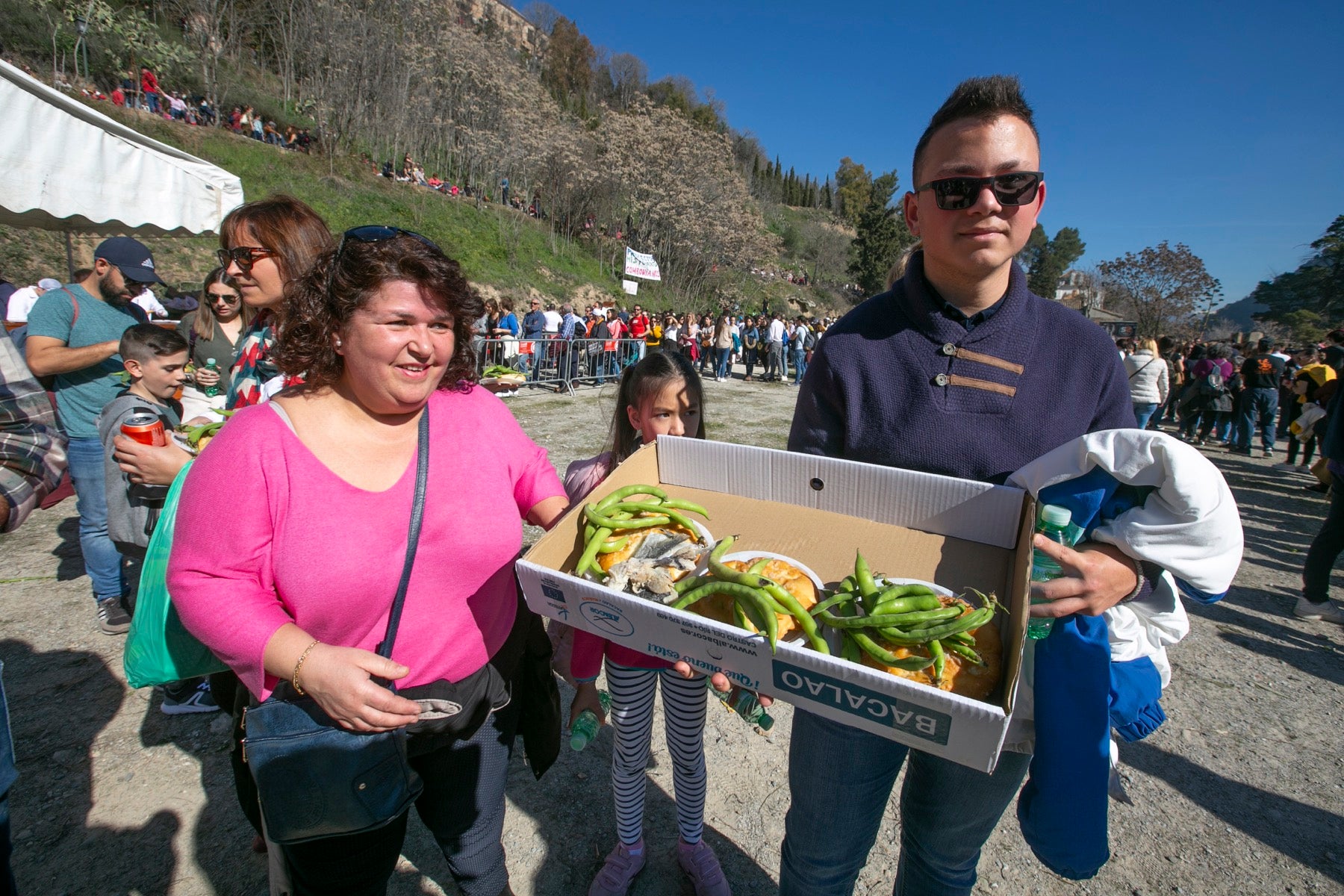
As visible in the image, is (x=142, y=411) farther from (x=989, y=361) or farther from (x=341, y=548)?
(x=989, y=361)

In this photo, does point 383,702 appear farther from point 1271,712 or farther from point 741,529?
point 1271,712

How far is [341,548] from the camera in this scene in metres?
1.58

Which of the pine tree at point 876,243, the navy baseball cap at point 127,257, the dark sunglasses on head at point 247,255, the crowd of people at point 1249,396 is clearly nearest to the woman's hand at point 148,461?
the dark sunglasses on head at point 247,255

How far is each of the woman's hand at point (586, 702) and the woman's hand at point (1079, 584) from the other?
1.91 metres

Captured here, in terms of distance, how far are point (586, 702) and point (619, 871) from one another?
2.45ft

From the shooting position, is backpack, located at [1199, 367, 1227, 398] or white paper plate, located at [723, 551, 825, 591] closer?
white paper plate, located at [723, 551, 825, 591]

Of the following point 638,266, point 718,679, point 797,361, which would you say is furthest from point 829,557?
point 638,266

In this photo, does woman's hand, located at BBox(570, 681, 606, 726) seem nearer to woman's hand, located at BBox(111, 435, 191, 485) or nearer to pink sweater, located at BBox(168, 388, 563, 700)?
pink sweater, located at BBox(168, 388, 563, 700)

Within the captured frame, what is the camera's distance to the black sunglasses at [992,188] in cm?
159

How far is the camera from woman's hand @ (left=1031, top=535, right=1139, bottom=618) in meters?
1.37

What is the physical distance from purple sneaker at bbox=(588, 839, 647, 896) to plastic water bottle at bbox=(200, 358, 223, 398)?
342 cm

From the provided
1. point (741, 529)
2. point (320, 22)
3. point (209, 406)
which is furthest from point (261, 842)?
point (320, 22)

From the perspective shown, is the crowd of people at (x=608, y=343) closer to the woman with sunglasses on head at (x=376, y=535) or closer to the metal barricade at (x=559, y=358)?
the metal barricade at (x=559, y=358)

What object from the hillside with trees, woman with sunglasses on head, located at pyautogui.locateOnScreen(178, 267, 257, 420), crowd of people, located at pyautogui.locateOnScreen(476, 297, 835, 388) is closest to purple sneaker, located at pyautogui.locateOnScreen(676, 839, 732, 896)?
woman with sunglasses on head, located at pyautogui.locateOnScreen(178, 267, 257, 420)
